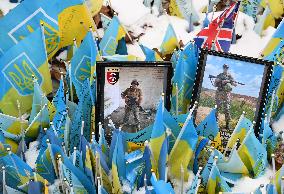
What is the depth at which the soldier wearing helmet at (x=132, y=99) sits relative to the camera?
1.89 meters

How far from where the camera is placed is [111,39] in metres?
2.21

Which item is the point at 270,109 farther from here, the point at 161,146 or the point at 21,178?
the point at 21,178

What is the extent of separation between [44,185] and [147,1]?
1361 mm

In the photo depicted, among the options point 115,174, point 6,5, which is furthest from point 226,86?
point 6,5

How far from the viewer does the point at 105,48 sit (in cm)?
220

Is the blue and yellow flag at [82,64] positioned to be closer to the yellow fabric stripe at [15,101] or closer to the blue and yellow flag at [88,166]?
the yellow fabric stripe at [15,101]

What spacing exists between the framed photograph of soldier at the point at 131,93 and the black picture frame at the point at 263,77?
5.0 inches

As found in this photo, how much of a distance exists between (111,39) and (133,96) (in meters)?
0.41

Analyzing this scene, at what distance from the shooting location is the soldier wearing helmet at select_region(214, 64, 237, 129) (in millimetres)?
1920

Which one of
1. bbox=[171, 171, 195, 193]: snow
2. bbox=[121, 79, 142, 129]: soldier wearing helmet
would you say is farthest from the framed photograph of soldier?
bbox=[171, 171, 195, 193]: snow

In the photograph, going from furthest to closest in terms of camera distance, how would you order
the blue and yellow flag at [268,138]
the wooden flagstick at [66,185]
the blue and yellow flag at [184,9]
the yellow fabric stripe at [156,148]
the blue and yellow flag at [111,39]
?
the blue and yellow flag at [184,9], the blue and yellow flag at [111,39], the blue and yellow flag at [268,138], the yellow fabric stripe at [156,148], the wooden flagstick at [66,185]

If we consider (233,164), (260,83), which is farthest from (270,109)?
(233,164)

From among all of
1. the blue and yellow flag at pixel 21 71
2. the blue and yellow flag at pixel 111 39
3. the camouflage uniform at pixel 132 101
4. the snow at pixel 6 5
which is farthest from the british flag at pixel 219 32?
the snow at pixel 6 5

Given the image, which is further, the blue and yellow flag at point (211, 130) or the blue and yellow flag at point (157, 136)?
the blue and yellow flag at point (211, 130)
